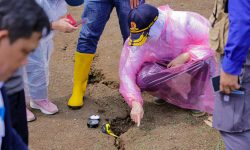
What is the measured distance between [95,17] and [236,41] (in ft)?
5.08

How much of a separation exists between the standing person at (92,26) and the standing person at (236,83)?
1.31m

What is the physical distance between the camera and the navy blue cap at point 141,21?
10.0ft

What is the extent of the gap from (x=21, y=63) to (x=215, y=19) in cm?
117

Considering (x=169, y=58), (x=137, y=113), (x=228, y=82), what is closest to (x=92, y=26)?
(x=169, y=58)

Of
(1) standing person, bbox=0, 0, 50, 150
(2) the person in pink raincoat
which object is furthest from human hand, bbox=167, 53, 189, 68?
(1) standing person, bbox=0, 0, 50, 150

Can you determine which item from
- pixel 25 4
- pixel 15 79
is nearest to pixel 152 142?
pixel 15 79

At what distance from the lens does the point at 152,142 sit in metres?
3.13

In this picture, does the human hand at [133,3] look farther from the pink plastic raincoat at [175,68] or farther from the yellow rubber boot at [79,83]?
the yellow rubber boot at [79,83]

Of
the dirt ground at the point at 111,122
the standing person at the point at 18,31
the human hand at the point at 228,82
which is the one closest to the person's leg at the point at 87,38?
the dirt ground at the point at 111,122

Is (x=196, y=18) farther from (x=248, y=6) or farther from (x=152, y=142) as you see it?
(x=248, y=6)

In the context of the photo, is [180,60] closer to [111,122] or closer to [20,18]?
[111,122]

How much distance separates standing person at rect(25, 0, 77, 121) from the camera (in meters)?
3.16

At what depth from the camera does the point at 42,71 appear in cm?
335

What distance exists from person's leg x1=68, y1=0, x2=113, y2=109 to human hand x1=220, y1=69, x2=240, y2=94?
1430 mm
